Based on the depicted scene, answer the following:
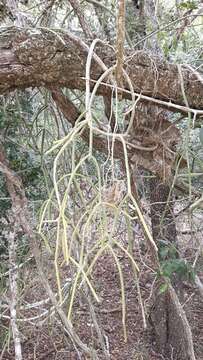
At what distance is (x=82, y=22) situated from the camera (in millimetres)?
1407

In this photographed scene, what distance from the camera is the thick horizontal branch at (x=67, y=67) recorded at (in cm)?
112

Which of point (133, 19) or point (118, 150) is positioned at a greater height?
point (133, 19)

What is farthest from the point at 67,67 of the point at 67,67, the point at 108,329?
the point at 108,329

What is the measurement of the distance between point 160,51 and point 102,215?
121 centimetres

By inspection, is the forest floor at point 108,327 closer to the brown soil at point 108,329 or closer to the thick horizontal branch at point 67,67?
the brown soil at point 108,329

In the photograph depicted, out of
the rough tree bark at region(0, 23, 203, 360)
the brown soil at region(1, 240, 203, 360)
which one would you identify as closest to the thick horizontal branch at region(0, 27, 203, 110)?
the rough tree bark at region(0, 23, 203, 360)

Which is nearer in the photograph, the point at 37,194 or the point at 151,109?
the point at 151,109

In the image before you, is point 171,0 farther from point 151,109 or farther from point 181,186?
point 151,109

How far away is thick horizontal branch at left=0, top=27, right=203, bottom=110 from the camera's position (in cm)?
112

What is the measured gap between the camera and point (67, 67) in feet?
3.81

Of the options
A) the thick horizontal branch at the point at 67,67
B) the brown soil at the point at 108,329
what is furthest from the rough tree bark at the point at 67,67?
the brown soil at the point at 108,329

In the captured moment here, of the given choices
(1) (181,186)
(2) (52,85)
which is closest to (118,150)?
(2) (52,85)

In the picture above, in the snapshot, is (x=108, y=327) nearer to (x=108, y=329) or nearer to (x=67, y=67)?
(x=108, y=329)

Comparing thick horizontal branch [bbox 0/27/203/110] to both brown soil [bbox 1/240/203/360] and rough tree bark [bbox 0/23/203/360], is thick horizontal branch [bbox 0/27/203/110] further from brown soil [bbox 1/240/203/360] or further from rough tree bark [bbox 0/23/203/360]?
brown soil [bbox 1/240/203/360]
